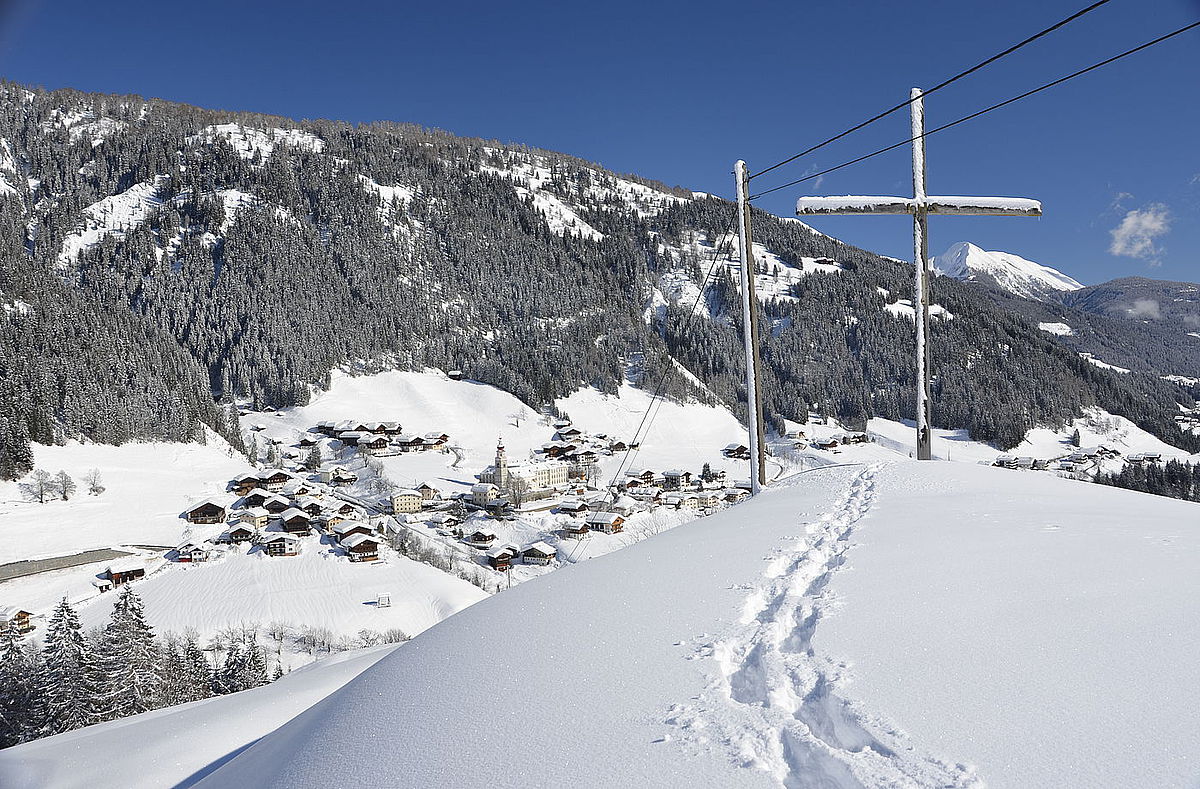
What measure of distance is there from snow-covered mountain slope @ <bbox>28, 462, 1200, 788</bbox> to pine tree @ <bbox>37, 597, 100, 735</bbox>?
1805cm

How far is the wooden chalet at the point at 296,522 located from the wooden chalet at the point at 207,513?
390cm

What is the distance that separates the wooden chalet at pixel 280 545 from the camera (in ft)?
113

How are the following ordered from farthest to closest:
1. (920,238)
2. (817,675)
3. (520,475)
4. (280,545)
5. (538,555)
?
1. (520,475)
2. (538,555)
3. (280,545)
4. (920,238)
5. (817,675)

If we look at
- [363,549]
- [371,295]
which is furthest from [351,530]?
[371,295]

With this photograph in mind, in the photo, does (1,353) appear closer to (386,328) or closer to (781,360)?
(386,328)

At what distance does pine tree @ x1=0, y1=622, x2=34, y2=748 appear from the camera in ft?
49.1

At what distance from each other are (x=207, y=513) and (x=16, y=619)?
53.2 ft

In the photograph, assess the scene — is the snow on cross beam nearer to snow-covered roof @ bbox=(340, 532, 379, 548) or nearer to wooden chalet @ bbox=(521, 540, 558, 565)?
wooden chalet @ bbox=(521, 540, 558, 565)

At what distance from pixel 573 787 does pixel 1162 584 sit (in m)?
2.71

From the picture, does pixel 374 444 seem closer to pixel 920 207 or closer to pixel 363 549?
pixel 363 549

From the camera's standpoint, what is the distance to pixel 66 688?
Result: 15453 millimetres

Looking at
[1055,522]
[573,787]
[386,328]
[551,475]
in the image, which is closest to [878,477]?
[1055,522]

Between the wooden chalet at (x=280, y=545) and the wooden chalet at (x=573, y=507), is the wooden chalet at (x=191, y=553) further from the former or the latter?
the wooden chalet at (x=573, y=507)

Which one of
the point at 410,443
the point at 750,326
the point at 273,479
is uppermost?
the point at 750,326
